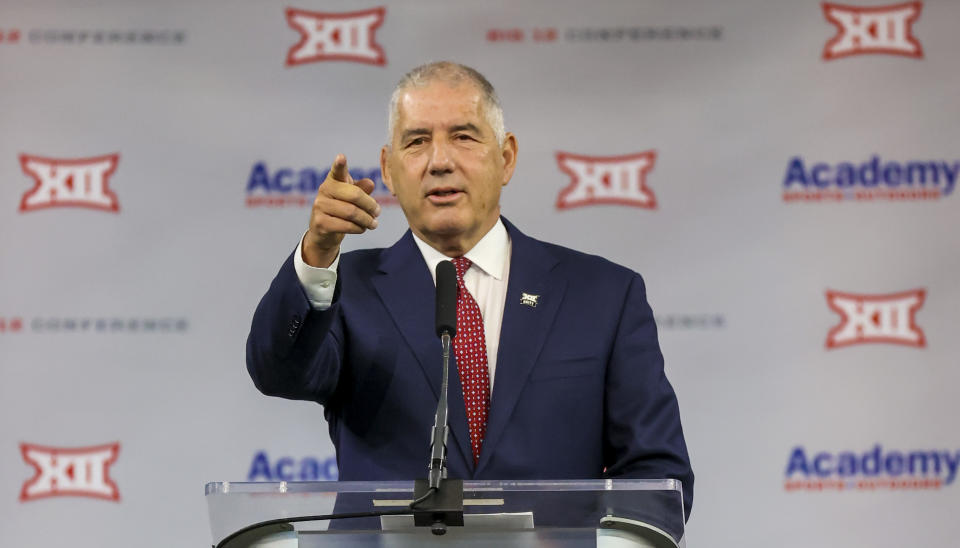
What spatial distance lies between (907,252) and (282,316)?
2.41 m

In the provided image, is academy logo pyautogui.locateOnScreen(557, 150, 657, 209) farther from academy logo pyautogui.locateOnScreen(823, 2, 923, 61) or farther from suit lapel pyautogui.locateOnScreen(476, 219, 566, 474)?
suit lapel pyautogui.locateOnScreen(476, 219, 566, 474)

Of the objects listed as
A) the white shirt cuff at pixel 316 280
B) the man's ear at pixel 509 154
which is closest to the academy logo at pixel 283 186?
the man's ear at pixel 509 154

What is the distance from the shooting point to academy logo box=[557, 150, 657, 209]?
12.5ft

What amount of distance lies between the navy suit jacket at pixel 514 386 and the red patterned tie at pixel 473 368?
48 millimetres

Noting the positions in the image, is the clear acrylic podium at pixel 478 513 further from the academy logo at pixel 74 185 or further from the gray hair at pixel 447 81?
the academy logo at pixel 74 185

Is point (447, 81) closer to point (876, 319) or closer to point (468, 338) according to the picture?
point (468, 338)

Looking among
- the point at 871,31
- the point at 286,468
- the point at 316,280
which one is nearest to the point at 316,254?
the point at 316,280

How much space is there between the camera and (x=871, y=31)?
12.6 ft

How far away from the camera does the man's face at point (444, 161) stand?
98.7 inches

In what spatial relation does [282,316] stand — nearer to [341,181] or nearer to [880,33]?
[341,181]

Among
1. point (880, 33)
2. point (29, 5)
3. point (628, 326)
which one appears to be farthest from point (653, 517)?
point (29, 5)

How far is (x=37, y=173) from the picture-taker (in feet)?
12.6

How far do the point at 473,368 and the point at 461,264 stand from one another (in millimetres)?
275

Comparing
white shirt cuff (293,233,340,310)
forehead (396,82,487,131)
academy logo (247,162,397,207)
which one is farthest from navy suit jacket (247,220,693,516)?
academy logo (247,162,397,207)
